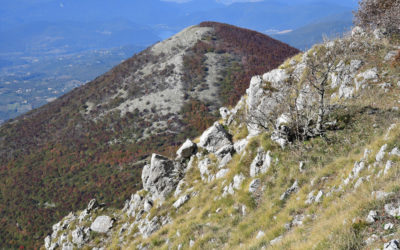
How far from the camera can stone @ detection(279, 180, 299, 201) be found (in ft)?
32.4

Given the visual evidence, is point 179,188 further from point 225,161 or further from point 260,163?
point 260,163

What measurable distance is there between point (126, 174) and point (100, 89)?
52927 mm

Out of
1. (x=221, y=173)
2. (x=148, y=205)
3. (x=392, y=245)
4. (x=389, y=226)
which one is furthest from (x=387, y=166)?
(x=148, y=205)

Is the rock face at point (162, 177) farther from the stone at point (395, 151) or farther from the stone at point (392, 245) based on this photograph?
the stone at point (392, 245)

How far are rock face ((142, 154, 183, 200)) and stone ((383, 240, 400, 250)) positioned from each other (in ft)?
51.2

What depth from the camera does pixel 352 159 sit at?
9.30 m

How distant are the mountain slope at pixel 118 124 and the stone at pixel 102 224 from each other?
116ft

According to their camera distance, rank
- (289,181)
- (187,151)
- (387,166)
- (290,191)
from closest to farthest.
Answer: (387,166)
(290,191)
(289,181)
(187,151)

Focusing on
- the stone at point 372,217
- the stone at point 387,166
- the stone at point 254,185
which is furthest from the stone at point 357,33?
the stone at point 372,217

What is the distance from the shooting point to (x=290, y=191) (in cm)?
1003

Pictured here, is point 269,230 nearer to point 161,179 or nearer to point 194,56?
point 161,179

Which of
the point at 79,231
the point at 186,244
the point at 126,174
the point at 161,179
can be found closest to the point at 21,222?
the point at 126,174

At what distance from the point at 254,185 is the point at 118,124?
256 ft

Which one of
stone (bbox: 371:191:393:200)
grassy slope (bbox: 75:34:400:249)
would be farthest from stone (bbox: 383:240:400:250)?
stone (bbox: 371:191:393:200)
